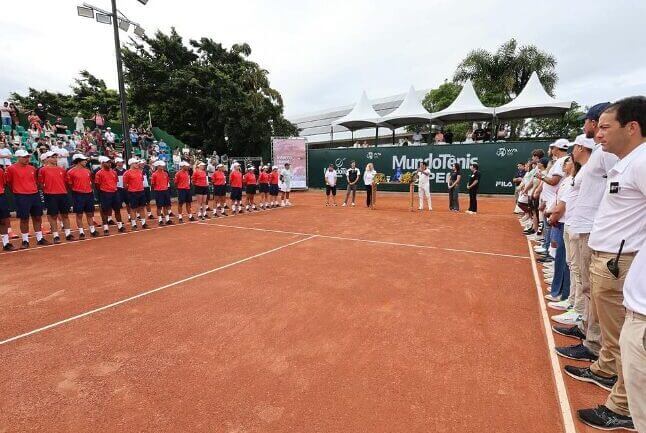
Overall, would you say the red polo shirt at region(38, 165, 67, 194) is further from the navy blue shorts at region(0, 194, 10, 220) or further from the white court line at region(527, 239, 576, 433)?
the white court line at region(527, 239, 576, 433)

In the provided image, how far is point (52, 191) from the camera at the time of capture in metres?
8.37

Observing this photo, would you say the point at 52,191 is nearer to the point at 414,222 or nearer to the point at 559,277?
the point at 414,222

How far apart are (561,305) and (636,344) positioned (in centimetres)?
316

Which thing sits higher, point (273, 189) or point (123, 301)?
point (273, 189)

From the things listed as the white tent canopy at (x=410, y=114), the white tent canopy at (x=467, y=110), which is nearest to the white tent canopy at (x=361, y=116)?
the white tent canopy at (x=410, y=114)

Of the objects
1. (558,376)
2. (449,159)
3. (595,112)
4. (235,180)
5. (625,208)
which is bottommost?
(558,376)

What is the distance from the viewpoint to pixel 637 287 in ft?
5.28

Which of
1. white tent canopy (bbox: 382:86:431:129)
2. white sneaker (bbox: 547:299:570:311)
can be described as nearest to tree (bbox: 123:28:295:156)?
white tent canopy (bbox: 382:86:431:129)

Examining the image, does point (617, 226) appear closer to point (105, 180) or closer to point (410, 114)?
point (105, 180)

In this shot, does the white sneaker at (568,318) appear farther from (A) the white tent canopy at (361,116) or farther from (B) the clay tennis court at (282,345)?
(A) the white tent canopy at (361,116)

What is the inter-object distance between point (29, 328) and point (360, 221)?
27.6 feet

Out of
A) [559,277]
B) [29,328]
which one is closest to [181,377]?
[29,328]

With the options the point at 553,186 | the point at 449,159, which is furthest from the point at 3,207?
the point at 449,159

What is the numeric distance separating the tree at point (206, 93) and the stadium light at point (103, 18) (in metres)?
13.9
